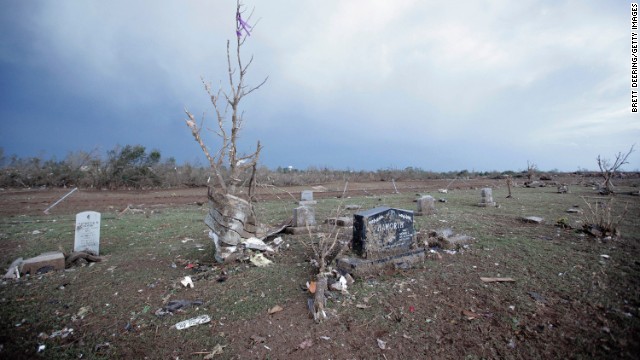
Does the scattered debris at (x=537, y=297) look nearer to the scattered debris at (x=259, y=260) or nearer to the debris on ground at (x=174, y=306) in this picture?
the scattered debris at (x=259, y=260)

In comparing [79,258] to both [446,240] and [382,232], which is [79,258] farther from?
[446,240]

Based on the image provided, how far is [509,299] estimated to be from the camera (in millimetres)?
3805

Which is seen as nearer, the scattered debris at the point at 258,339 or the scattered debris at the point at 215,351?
the scattered debris at the point at 215,351

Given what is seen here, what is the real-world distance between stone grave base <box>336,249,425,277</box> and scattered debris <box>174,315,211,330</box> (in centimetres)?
216

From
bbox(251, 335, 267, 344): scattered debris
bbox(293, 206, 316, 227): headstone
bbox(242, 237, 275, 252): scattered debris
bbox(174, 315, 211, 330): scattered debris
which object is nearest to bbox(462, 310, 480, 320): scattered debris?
bbox(251, 335, 267, 344): scattered debris

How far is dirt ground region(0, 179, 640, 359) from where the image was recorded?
301 centimetres

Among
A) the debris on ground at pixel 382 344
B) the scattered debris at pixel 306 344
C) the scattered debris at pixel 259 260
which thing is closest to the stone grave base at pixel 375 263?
the scattered debris at pixel 259 260

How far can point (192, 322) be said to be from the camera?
360 centimetres

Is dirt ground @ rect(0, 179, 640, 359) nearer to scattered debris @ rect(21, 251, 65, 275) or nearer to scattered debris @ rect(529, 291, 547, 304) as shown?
scattered debris @ rect(529, 291, 547, 304)

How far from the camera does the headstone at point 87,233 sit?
20.3ft

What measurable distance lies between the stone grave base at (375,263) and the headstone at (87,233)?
532 cm

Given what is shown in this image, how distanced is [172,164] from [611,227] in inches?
980

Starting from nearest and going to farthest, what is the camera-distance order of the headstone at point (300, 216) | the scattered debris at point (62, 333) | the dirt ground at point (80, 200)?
the scattered debris at point (62, 333) < the headstone at point (300, 216) < the dirt ground at point (80, 200)

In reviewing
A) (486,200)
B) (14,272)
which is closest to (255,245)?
(14,272)
